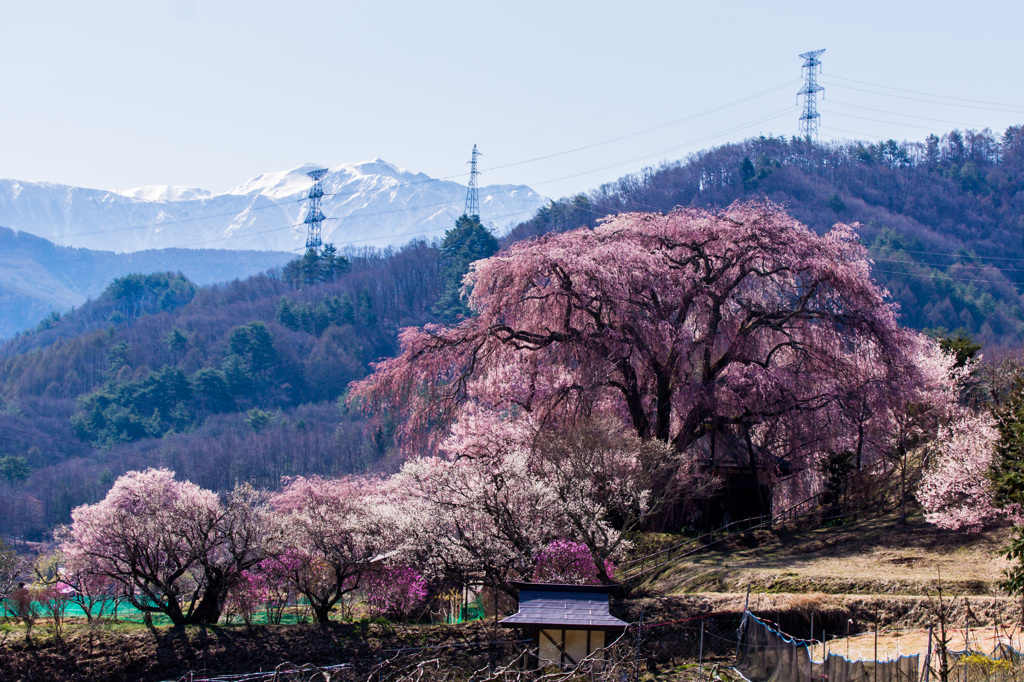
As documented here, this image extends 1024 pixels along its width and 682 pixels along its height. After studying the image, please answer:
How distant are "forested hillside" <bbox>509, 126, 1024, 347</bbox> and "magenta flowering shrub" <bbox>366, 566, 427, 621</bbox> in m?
108

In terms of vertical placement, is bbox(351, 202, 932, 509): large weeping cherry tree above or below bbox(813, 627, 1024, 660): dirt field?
above

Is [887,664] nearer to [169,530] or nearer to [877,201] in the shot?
[169,530]

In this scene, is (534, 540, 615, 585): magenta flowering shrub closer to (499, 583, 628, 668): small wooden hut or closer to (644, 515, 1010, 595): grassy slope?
(644, 515, 1010, 595): grassy slope

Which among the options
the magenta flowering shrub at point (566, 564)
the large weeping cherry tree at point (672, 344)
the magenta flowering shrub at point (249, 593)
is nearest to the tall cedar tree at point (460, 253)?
the large weeping cherry tree at point (672, 344)

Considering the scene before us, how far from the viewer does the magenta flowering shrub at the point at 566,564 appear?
24.6 metres

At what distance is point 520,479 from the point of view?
83.0 feet

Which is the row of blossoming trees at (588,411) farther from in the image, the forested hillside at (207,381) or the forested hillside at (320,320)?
the forested hillside at (207,381)

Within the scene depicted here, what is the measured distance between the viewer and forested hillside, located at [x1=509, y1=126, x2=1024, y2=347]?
12838 cm

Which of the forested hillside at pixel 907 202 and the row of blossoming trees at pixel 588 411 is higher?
the forested hillside at pixel 907 202

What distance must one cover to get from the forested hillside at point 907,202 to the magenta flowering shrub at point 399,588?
107847 mm

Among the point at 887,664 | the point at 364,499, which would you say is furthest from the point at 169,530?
the point at 887,664

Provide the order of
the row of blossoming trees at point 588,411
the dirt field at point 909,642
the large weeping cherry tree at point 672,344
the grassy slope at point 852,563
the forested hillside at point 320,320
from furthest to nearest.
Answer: the forested hillside at point 320,320
the large weeping cherry tree at point 672,344
the row of blossoming trees at point 588,411
the grassy slope at point 852,563
the dirt field at point 909,642

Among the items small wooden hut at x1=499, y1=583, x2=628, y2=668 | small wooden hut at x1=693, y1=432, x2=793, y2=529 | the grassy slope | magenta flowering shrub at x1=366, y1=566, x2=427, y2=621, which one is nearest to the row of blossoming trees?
magenta flowering shrub at x1=366, y1=566, x2=427, y2=621

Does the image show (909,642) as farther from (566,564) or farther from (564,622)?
(566,564)
